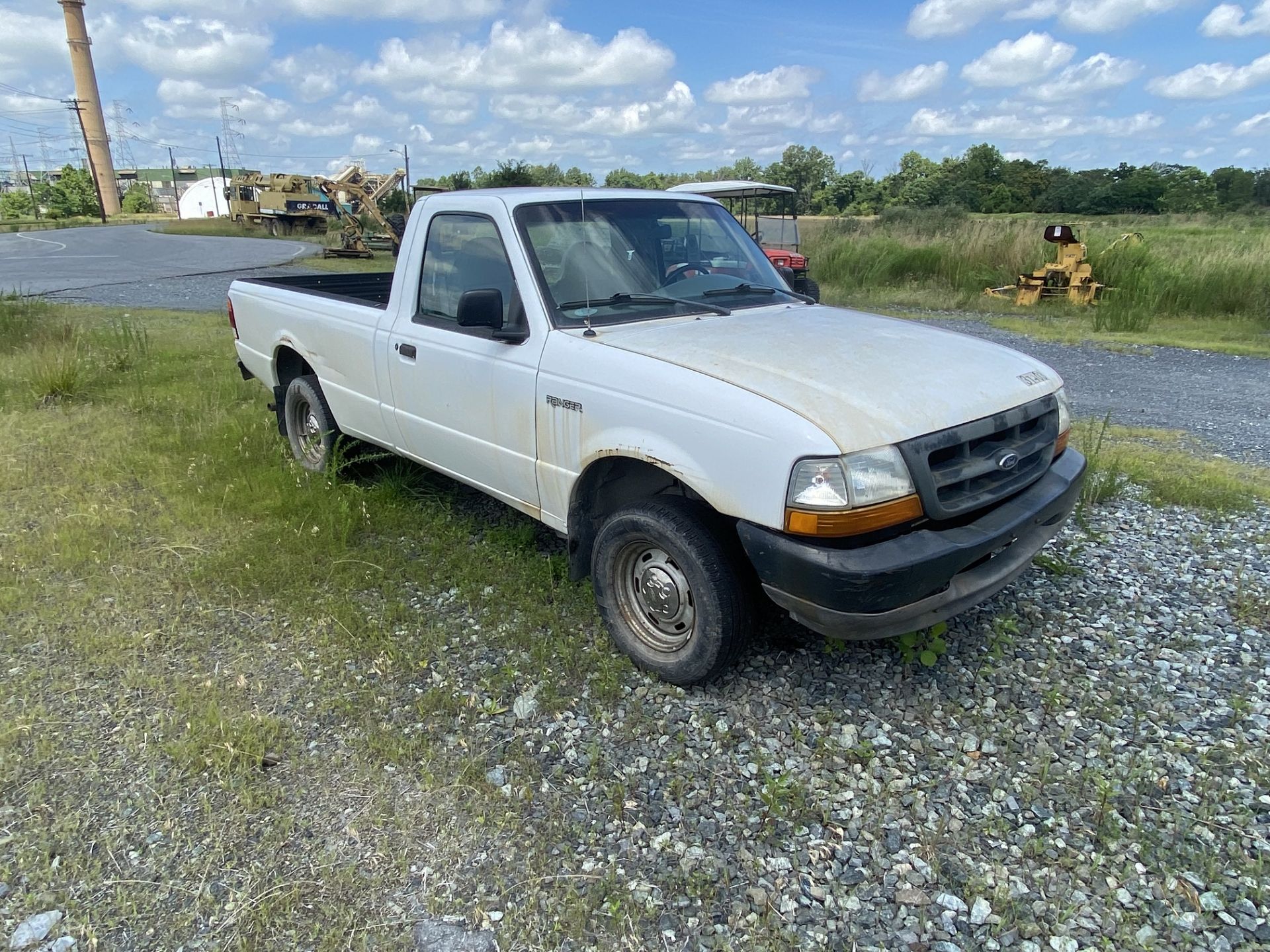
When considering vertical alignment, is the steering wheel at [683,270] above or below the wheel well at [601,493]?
above

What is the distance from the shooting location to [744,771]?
2834 millimetres

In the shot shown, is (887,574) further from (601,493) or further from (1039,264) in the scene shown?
(1039,264)

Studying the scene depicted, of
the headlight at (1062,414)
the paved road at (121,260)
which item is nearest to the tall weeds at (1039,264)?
the headlight at (1062,414)

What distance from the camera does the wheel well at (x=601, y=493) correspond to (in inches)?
131

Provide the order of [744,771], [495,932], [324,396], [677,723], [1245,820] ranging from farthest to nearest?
[324,396]
[677,723]
[744,771]
[1245,820]
[495,932]

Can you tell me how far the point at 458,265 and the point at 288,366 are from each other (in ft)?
7.59

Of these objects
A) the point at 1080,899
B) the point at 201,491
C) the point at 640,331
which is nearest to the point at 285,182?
the point at 201,491

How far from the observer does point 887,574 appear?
8.53 ft

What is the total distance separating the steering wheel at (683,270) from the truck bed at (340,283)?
242 cm

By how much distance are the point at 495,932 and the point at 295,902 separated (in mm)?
595

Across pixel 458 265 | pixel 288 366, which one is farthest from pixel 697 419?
pixel 288 366

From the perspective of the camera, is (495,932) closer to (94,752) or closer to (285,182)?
(94,752)

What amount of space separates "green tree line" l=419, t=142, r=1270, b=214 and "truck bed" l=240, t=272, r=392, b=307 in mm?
36353

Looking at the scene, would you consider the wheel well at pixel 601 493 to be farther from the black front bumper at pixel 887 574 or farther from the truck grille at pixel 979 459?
the truck grille at pixel 979 459
